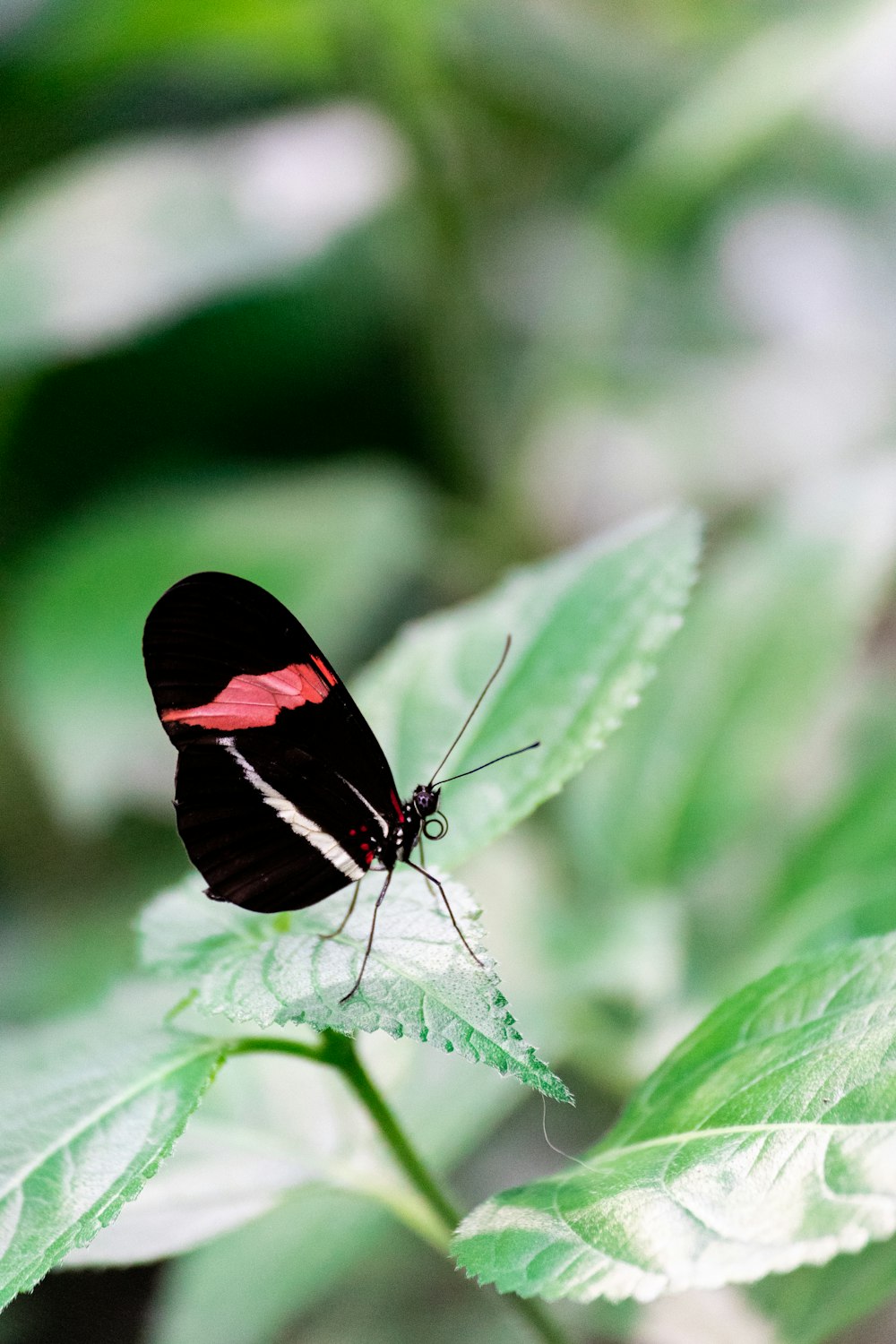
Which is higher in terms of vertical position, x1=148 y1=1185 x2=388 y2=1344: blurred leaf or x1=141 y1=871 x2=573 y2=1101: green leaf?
x1=141 y1=871 x2=573 y2=1101: green leaf

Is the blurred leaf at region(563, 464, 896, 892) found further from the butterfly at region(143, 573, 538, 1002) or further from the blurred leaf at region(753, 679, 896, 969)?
the butterfly at region(143, 573, 538, 1002)

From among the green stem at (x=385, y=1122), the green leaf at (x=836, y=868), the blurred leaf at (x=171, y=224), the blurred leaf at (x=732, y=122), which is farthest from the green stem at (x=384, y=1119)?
the blurred leaf at (x=732, y=122)

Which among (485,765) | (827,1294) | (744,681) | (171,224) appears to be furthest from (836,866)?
(171,224)

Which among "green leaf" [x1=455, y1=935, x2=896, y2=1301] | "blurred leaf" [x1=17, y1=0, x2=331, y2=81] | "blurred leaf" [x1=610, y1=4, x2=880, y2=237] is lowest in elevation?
"green leaf" [x1=455, y1=935, x2=896, y2=1301]

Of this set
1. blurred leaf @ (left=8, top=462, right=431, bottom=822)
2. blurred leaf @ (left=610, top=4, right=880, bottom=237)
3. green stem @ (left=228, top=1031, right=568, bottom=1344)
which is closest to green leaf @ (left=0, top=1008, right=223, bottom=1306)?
green stem @ (left=228, top=1031, right=568, bottom=1344)

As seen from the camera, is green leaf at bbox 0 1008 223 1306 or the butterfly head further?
the butterfly head

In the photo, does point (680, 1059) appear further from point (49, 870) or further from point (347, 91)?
point (347, 91)

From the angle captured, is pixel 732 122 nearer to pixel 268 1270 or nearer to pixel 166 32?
pixel 166 32
